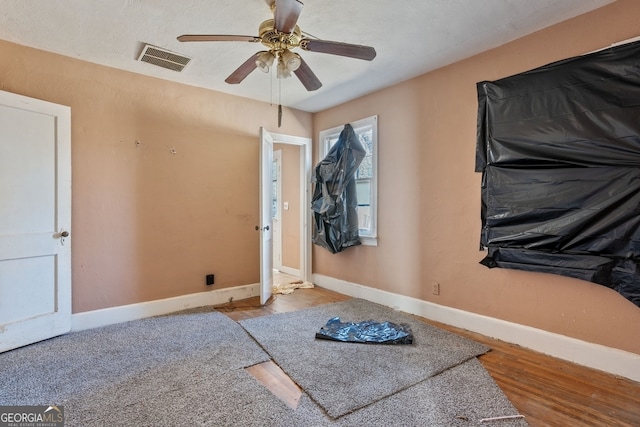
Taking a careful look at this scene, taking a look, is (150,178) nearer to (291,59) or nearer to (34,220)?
(34,220)

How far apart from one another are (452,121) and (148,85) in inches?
123

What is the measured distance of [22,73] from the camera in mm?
2771

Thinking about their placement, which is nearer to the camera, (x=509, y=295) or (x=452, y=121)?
(x=509, y=295)

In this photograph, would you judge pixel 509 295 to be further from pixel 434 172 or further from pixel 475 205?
pixel 434 172

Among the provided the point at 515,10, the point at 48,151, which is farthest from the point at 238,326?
the point at 515,10

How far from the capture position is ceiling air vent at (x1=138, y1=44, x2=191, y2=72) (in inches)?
113

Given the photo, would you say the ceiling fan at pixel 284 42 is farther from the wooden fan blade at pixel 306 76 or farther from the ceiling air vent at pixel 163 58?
the ceiling air vent at pixel 163 58

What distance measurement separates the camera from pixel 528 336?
2617 millimetres

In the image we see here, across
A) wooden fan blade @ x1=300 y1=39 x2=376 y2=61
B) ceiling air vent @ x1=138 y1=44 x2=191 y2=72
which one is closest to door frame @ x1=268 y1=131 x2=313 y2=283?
ceiling air vent @ x1=138 y1=44 x2=191 y2=72

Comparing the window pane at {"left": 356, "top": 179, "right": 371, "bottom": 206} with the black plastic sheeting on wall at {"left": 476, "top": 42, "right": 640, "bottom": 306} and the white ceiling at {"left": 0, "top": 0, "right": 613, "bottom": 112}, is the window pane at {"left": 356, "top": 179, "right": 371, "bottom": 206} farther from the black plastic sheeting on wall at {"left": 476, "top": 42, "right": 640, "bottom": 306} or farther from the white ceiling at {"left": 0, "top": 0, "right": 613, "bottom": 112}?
the black plastic sheeting on wall at {"left": 476, "top": 42, "right": 640, "bottom": 306}

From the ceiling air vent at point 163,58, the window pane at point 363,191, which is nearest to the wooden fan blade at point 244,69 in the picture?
the ceiling air vent at point 163,58

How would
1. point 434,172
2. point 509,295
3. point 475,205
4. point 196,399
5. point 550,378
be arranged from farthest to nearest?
point 434,172, point 475,205, point 509,295, point 550,378, point 196,399

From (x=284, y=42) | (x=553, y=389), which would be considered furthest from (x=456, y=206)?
(x=284, y=42)

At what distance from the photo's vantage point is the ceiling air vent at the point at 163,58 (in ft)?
9.45
